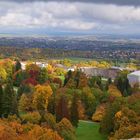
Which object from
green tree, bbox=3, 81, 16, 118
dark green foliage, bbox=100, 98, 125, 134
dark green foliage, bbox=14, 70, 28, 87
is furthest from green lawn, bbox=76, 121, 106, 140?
dark green foliage, bbox=14, 70, 28, 87

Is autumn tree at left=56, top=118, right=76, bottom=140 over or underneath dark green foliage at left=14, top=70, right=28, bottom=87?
over

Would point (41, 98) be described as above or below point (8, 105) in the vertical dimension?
below

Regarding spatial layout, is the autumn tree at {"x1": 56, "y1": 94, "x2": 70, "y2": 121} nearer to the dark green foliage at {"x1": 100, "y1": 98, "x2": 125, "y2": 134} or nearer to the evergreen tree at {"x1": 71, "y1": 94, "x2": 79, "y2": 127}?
the evergreen tree at {"x1": 71, "y1": 94, "x2": 79, "y2": 127}

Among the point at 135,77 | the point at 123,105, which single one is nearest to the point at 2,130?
the point at 123,105

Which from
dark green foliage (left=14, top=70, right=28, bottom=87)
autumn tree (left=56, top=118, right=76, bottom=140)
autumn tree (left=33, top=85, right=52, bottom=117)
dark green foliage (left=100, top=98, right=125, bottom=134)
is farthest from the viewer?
dark green foliage (left=14, top=70, right=28, bottom=87)

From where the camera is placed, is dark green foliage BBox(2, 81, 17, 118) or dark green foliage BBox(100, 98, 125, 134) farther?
dark green foliage BBox(2, 81, 17, 118)

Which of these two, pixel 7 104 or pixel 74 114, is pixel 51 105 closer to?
pixel 74 114

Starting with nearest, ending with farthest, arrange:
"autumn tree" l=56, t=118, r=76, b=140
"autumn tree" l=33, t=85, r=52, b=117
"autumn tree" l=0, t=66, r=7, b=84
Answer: "autumn tree" l=56, t=118, r=76, b=140 → "autumn tree" l=33, t=85, r=52, b=117 → "autumn tree" l=0, t=66, r=7, b=84

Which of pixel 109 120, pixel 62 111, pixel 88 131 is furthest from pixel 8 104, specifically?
pixel 109 120

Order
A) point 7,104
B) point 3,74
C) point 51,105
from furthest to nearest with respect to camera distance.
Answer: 1. point 3,74
2. point 51,105
3. point 7,104

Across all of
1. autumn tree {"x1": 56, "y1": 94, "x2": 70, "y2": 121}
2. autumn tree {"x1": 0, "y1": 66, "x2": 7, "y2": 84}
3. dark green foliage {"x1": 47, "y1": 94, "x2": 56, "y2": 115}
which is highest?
autumn tree {"x1": 56, "y1": 94, "x2": 70, "y2": 121}
